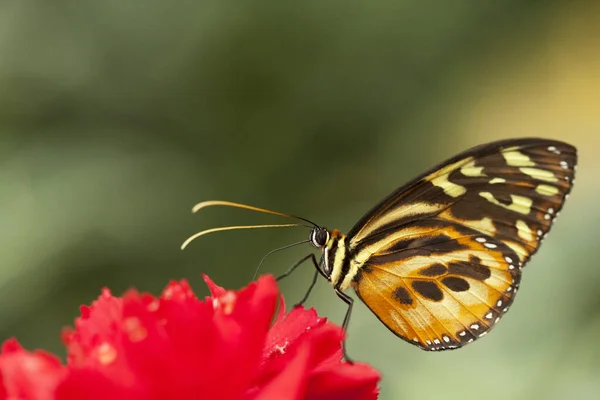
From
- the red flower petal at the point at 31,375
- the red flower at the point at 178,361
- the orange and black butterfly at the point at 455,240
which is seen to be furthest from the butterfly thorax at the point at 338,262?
the red flower petal at the point at 31,375

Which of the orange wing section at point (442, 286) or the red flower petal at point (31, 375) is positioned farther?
the orange wing section at point (442, 286)

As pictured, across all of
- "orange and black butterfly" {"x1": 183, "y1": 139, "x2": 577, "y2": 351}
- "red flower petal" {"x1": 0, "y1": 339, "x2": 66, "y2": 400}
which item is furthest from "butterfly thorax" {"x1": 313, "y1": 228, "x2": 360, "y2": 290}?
"red flower petal" {"x1": 0, "y1": 339, "x2": 66, "y2": 400}

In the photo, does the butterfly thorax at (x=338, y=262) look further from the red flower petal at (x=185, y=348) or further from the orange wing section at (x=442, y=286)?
the red flower petal at (x=185, y=348)

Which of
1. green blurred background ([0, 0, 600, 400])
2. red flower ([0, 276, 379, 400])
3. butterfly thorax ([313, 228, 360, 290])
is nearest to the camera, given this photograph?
red flower ([0, 276, 379, 400])

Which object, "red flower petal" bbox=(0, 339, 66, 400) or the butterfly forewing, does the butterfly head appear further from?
"red flower petal" bbox=(0, 339, 66, 400)

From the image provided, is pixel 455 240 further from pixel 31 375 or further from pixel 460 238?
pixel 31 375

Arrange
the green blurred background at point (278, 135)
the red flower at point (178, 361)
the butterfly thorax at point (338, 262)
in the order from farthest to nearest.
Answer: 1. the green blurred background at point (278, 135)
2. the butterfly thorax at point (338, 262)
3. the red flower at point (178, 361)

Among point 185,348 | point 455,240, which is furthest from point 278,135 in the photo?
point 185,348
